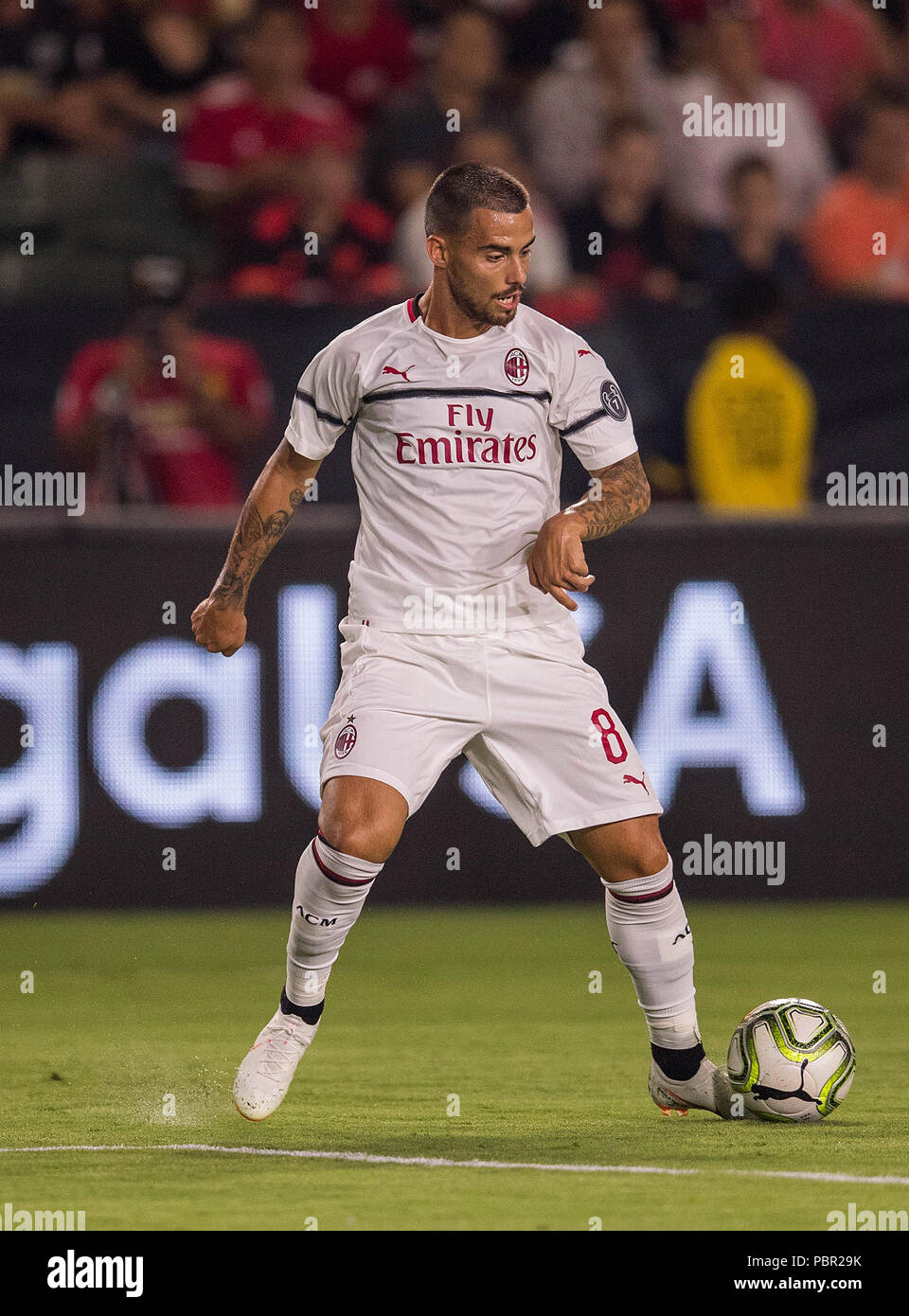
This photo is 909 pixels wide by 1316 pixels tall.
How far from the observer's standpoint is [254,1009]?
7164mm

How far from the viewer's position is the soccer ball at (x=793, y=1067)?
5285 mm

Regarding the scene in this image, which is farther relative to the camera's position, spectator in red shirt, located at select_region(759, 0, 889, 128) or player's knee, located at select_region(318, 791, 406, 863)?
spectator in red shirt, located at select_region(759, 0, 889, 128)

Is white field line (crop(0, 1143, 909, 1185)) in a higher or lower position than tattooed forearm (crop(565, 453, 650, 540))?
lower

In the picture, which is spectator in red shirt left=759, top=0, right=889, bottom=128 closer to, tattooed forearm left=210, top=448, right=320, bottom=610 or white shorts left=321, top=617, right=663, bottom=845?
tattooed forearm left=210, top=448, right=320, bottom=610

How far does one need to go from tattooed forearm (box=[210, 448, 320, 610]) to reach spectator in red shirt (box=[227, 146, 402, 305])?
511 centimetres

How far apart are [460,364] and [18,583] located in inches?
162

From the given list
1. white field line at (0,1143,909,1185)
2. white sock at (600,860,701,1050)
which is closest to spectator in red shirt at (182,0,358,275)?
white sock at (600,860,701,1050)

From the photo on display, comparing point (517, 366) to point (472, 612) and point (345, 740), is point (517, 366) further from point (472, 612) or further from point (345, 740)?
point (345, 740)

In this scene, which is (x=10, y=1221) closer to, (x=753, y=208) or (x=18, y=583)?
(x=18, y=583)

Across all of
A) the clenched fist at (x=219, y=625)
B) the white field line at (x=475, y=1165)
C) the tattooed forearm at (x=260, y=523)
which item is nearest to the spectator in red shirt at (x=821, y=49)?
the tattooed forearm at (x=260, y=523)

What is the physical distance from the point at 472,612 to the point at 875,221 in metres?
7.03

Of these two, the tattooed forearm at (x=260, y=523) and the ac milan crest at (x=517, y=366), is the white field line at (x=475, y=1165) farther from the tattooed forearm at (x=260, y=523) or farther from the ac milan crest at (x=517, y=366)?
the ac milan crest at (x=517, y=366)

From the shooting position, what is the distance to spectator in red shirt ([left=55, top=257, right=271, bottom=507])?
9531mm

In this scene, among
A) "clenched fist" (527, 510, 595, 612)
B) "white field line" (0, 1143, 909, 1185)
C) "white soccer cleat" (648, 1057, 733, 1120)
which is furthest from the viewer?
"white soccer cleat" (648, 1057, 733, 1120)
